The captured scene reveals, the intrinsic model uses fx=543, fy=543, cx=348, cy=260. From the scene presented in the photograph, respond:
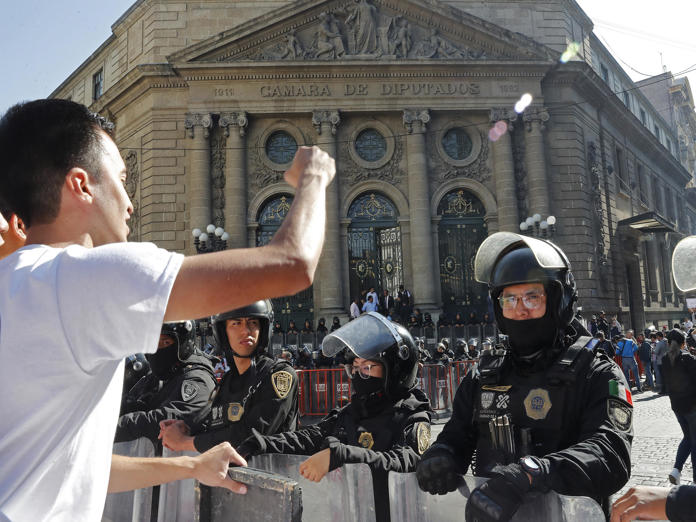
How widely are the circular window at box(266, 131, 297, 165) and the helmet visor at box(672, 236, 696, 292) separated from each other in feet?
62.8

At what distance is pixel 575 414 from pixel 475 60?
22076 millimetres

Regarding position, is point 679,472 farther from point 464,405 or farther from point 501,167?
point 501,167

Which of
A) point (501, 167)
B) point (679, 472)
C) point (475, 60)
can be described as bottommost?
point (679, 472)

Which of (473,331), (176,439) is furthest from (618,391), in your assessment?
(473,331)

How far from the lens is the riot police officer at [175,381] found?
3.90 metres

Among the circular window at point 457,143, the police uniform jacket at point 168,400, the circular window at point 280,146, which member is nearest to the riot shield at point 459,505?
the police uniform jacket at point 168,400

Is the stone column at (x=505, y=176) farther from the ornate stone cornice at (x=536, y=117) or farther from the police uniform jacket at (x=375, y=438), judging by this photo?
the police uniform jacket at (x=375, y=438)

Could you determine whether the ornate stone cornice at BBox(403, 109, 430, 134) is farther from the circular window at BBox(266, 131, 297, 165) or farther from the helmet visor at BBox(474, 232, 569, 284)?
the helmet visor at BBox(474, 232, 569, 284)

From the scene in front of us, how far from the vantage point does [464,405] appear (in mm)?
2635

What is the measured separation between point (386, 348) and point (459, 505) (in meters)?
1.25

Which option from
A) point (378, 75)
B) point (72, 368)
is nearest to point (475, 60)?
point (378, 75)

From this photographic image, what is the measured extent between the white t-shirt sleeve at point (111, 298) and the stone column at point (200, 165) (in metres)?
20.6

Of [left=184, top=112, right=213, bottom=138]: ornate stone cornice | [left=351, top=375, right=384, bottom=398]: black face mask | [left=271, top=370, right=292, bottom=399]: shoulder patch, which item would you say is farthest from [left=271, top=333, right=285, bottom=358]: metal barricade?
[left=351, top=375, right=384, bottom=398]: black face mask

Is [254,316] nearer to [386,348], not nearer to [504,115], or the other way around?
[386,348]
